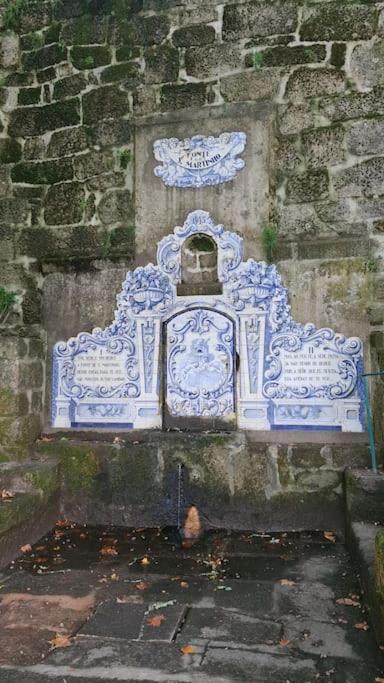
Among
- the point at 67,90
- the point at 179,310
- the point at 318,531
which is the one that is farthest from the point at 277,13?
the point at 318,531

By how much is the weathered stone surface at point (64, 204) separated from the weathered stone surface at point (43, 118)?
21.8 inches

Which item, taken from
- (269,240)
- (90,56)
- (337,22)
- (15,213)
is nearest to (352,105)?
(337,22)

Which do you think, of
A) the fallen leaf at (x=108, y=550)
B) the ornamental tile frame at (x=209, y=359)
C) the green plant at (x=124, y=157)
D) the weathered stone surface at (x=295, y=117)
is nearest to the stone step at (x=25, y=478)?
the ornamental tile frame at (x=209, y=359)

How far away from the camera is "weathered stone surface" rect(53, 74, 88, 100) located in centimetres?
519

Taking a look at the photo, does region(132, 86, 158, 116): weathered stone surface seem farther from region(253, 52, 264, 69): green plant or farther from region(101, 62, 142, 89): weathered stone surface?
region(253, 52, 264, 69): green plant

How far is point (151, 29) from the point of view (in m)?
5.03

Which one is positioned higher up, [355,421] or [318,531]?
[355,421]

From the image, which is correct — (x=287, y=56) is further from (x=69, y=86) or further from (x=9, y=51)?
(x=9, y=51)

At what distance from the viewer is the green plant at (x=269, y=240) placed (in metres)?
4.63

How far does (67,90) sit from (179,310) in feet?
7.32

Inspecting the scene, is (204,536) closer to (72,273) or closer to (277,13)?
(72,273)

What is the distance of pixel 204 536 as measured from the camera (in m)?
4.39

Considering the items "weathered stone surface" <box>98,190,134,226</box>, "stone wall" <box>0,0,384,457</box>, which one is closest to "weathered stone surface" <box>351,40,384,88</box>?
"stone wall" <box>0,0,384,457</box>

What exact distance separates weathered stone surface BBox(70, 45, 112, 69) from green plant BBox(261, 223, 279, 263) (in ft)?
6.78
